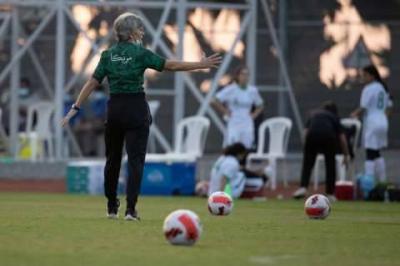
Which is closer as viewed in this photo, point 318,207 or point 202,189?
point 318,207

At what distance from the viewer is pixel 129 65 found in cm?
1634

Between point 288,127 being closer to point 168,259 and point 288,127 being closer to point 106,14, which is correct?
point 106,14

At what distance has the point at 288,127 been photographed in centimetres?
3009

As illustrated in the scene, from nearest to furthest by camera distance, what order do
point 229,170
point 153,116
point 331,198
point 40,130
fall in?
point 229,170 < point 331,198 < point 40,130 < point 153,116

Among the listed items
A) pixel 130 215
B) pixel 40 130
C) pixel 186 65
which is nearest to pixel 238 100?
pixel 40 130

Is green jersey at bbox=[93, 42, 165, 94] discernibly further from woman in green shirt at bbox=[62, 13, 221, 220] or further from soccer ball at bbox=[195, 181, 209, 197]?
soccer ball at bbox=[195, 181, 209, 197]

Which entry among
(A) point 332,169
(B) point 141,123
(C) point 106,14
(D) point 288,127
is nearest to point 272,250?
(B) point 141,123

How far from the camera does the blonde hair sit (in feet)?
53.6

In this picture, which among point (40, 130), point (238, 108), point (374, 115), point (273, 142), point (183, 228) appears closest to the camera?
point (183, 228)

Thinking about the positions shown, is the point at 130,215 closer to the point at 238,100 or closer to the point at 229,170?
the point at 229,170

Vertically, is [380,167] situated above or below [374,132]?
below

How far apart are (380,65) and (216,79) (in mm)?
3858

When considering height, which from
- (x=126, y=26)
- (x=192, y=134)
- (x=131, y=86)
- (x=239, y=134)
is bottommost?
(x=192, y=134)

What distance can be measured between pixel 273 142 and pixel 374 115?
384 cm
